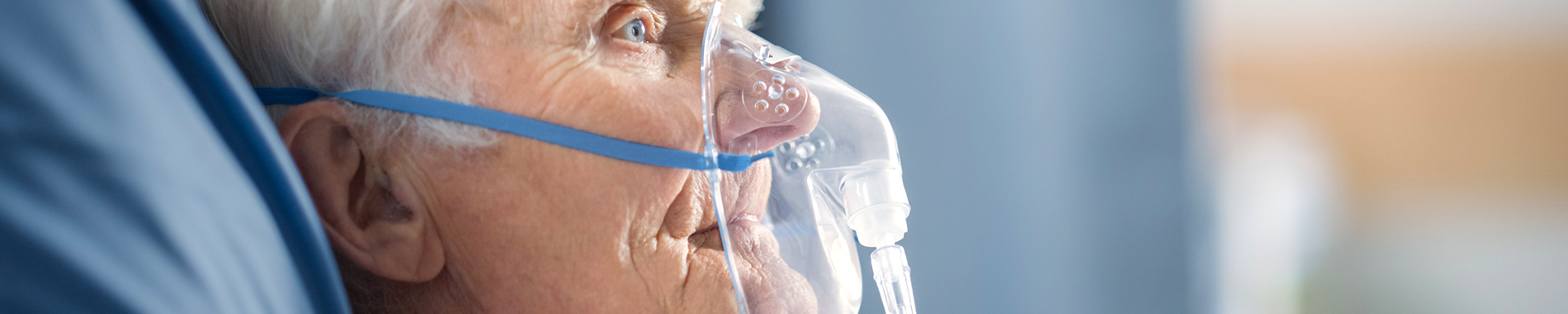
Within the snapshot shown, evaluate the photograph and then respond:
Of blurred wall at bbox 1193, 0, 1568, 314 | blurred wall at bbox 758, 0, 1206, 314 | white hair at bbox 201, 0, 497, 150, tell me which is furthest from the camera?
blurred wall at bbox 1193, 0, 1568, 314

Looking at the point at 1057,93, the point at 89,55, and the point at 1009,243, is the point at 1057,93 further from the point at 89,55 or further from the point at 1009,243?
the point at 89,55

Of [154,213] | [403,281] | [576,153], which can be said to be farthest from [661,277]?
[154,213]

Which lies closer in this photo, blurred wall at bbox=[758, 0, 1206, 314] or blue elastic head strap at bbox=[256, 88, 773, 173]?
blue elastic head strap at bbox=[256, 88, 773, 173]

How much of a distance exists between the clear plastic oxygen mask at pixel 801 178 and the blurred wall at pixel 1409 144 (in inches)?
60.3

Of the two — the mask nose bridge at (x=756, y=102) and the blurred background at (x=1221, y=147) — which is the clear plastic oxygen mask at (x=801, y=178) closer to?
Answer: the mask nose bridge at (x=756, y=102)

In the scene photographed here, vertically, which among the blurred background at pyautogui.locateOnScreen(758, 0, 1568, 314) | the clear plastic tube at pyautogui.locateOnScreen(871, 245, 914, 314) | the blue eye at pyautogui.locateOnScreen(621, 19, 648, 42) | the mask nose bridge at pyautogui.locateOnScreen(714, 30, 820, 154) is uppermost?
the blue eye at pyautogui.locateOnScreen(621, 19, 648, 42)

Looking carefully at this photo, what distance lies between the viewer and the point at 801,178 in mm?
811

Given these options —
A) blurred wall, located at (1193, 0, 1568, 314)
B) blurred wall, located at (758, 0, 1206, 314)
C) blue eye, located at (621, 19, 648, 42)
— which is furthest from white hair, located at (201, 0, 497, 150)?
blurred wall, located at (1193, 0, 1568, 314)

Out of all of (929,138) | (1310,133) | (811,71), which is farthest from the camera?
(1310,133)

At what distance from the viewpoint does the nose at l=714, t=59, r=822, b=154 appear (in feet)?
2.49

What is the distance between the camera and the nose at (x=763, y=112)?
0.76 metres

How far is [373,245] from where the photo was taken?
719 millimetres

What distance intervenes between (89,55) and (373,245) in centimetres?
28

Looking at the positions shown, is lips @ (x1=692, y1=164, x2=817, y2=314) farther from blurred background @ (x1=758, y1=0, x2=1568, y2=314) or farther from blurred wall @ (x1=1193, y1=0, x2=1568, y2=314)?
blurred wall @ (x1=1193, y1=0, x2=1568, y2=314)
